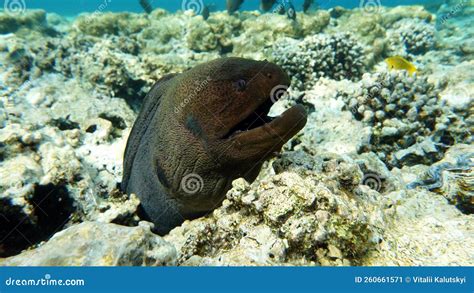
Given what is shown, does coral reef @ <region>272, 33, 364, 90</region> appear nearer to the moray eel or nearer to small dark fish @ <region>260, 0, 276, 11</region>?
small dark fish @ <region>260, 0, 276, 11</region>

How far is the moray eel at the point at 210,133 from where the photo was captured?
260cm

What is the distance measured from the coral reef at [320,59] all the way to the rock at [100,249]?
5.23 meters

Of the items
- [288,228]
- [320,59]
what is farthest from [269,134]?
[320,59]

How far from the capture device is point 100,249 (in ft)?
5.25

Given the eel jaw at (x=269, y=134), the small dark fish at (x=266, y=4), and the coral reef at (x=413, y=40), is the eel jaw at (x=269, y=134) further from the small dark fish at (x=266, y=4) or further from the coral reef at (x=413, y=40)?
the small dark fish at (x=266, y=4)

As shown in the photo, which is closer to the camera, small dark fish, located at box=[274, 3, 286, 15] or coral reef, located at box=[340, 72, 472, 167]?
coral reef, located at box=[340, 72, 472, 167]

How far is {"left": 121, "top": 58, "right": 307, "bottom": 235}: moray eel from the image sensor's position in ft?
8.53

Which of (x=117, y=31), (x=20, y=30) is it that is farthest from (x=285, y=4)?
(x=20, y=30)

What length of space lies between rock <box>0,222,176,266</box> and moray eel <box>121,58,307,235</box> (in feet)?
3.69

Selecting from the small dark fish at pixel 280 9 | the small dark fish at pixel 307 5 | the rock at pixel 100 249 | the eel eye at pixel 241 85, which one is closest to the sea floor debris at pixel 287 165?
the rock at pixel 100 249

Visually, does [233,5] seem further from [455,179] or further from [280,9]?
[455,179]

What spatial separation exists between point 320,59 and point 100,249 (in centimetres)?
621

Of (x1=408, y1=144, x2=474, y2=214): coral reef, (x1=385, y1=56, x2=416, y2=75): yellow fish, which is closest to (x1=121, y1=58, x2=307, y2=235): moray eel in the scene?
(x1=408, y1=144, x2=474, y2=214): coral reef

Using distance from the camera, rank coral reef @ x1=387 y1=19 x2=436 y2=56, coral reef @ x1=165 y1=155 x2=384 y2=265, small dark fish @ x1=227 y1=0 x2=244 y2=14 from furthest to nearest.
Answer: small dark fish @ x1=227 y1=0 x2=244 y2=14 < coral reef @ x1=387 y1=19 x2=436 y2=56 < coral reef @ x1=165 y1=155 x2=384 y2=265
